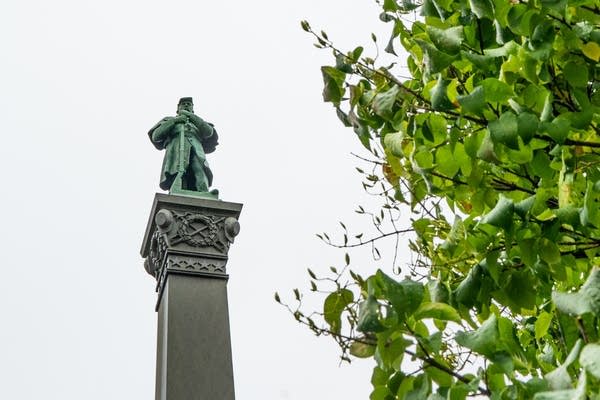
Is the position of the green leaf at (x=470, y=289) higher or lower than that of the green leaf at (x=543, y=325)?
higher

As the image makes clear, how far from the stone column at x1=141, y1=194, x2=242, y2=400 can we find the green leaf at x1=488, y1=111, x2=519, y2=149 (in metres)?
5.71

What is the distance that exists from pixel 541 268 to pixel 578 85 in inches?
22.5

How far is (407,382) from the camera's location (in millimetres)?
Answer: 2449

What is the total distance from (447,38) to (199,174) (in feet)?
22.8

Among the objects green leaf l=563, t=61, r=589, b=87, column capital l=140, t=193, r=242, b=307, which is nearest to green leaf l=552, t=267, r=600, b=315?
green leaf l=563, t=61, r=589, b=87

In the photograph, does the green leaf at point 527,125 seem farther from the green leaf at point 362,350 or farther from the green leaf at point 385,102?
the green leaf at point 362,350

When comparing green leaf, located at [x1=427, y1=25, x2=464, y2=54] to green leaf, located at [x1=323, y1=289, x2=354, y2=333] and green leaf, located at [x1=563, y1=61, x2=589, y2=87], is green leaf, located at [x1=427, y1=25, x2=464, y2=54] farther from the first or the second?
green leaf, located at [x1=323, y1=289, x2=354, y2=333]

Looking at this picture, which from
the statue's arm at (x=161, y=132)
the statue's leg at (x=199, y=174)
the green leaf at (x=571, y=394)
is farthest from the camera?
the statue's arm at (x=161, y=132)

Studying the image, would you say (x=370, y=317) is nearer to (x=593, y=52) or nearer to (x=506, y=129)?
(x=506, y=129)

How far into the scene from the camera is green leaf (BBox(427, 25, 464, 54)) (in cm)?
251

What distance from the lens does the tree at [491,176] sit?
227cm

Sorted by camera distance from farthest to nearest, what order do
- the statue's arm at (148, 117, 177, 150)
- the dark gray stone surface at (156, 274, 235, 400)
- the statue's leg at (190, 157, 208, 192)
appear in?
the statue's arm at (148, 117, 177, 150) < the statue's leg at (190, 157, 208, 192) < the dark gray stone surface at (156, 274, 235, 400)

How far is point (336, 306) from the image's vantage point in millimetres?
2633

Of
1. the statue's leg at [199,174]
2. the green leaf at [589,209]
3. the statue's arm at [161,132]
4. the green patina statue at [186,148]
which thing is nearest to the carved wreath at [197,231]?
the green patina statue at [186,148]
